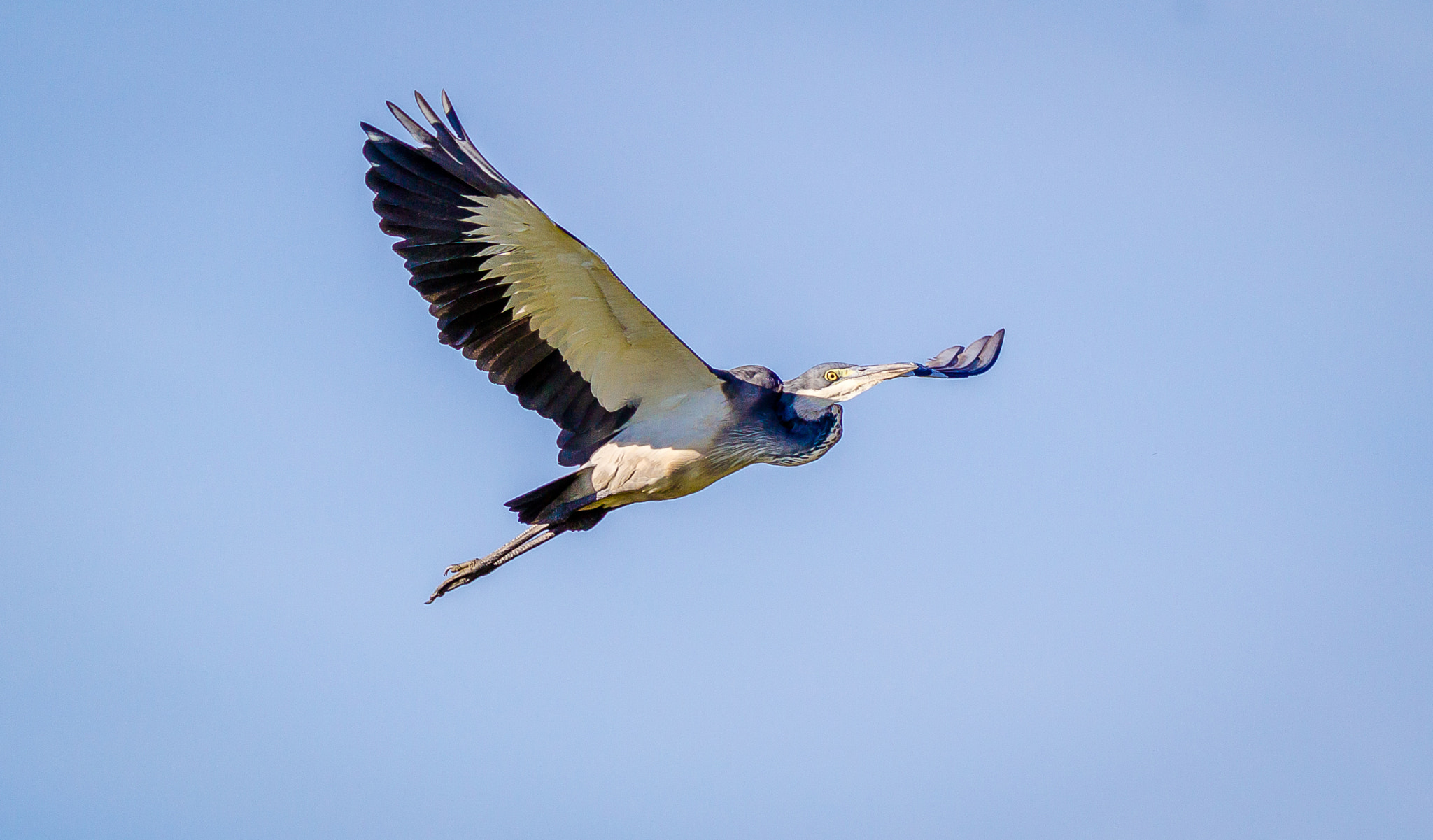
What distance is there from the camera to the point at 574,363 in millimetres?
9977

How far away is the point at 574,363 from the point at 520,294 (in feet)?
2.05

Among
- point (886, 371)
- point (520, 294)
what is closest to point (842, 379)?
point (886, 371)

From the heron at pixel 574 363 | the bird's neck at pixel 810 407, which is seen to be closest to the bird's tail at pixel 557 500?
the heron at pixel 574 363

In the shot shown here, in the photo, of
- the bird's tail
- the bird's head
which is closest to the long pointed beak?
the bird's head

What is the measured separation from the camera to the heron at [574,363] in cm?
925

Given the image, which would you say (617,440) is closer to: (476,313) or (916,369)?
(476,313)

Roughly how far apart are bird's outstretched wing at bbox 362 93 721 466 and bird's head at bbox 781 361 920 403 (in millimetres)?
616

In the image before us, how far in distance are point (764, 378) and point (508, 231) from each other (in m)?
1.93

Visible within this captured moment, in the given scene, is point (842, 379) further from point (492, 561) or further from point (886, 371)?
point (492, 561)

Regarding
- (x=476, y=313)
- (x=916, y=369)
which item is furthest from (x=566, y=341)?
(x=916, y=369)

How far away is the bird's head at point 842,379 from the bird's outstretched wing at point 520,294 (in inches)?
24.2

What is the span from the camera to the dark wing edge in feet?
29.9

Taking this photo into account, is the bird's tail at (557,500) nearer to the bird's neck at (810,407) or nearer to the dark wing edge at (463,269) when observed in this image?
the dark wing edge at (463,269)

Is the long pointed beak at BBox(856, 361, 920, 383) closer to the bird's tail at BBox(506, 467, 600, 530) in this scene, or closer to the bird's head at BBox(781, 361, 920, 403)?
the bird's head at BBox(781, 361, 920, 403)
